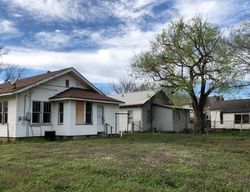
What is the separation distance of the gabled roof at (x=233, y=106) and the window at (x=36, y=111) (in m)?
28.4

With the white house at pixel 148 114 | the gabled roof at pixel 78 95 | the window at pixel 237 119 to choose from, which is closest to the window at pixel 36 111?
the gabled roof at pixel 78 95

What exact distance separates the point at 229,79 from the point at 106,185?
2836 centimetres

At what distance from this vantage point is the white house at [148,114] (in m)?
38.4

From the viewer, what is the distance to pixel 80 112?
80.1 ft

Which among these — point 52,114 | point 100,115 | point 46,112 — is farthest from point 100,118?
point 46,112

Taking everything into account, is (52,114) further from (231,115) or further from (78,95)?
(231,115)

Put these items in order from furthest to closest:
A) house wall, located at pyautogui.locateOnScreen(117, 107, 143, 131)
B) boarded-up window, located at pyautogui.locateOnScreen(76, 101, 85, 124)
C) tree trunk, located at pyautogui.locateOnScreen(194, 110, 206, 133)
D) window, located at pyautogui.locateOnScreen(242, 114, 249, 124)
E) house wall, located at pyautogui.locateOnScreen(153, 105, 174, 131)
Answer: window, located at pyautogui.locateOnScreen(242, 114, 249, 124), house wall, located at pyautogui.locateOnScreen(153, 105, 174, 131), house wall, located at pyautogui.locateOnScreen(117, 107, 143, 131), tree trunk, located at pyautogui.locateOnScreen(194, 110, 206, 133), boarded-up window, located at pyautogui.locateOnScreen(76, 101, 85, 124)

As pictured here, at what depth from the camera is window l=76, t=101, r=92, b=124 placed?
24.3 metres

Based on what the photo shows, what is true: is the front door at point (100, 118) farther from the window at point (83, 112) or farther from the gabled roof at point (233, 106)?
the gabled roof at point (233, 106)

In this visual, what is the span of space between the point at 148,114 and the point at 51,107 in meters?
17.1

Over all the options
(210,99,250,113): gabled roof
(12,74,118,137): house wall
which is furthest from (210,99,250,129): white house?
(12,74,118,137): house wall

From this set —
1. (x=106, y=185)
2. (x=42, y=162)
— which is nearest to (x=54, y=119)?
(x=42, y=162)

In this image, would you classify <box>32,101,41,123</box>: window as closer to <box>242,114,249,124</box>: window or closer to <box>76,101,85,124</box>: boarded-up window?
<box>76,101,85,124</box>: boarded-up window

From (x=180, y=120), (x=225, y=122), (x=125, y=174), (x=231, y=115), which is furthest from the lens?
(x=225, y=122)
